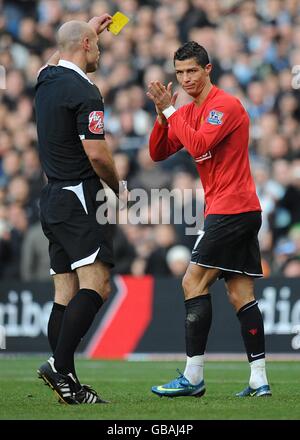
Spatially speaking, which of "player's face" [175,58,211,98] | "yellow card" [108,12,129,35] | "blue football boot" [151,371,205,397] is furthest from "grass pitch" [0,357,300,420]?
"yellow card" [108,12,129,35]

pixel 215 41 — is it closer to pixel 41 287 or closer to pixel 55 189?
pixel 41 287

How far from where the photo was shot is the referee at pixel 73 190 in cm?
725

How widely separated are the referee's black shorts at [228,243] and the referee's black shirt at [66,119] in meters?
0.95

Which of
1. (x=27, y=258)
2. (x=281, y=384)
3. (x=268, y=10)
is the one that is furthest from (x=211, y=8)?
(x=281, y=384)

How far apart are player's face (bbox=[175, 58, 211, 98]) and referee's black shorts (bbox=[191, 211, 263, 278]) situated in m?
0.93

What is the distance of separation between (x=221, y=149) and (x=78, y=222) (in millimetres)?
1195
